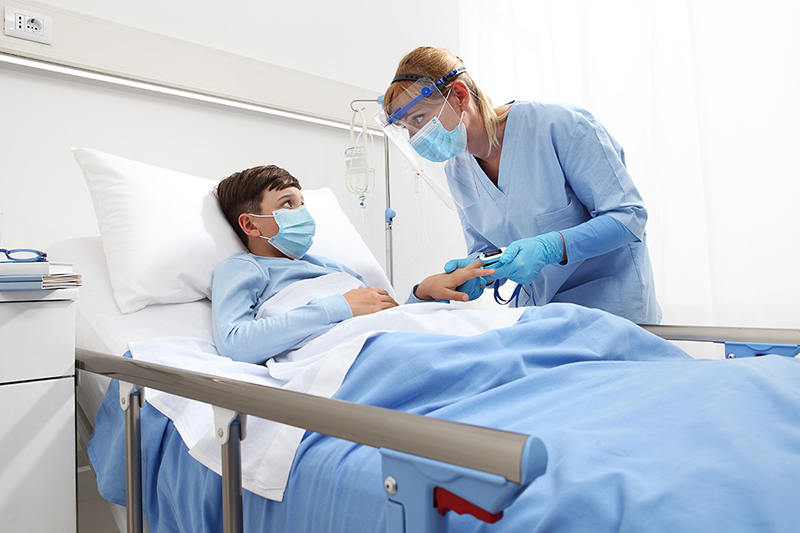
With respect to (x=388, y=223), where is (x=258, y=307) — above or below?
below

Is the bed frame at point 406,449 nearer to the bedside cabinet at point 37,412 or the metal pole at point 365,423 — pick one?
the metal pole at point 365,423

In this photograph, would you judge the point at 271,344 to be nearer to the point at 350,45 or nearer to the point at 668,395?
the point at 668,395

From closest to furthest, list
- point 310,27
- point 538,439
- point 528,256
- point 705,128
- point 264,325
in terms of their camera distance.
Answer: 1. point 538,439
2. point 264,325
3. point 528,256
4. point 705,128
5. point 310,27

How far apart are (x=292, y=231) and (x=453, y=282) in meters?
0.48

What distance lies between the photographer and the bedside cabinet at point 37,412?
0.97 meters

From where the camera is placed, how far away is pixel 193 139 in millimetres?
1973

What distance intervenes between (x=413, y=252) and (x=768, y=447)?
234cm

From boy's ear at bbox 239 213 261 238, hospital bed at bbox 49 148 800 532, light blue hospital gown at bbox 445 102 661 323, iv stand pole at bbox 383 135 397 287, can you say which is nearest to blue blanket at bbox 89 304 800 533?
hospital bed at bbox 49 148 800 532

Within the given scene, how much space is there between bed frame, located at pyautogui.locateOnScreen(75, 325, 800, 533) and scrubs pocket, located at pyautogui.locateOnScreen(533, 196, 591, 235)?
3.38ft

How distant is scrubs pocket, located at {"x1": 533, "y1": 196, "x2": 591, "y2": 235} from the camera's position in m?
1.44

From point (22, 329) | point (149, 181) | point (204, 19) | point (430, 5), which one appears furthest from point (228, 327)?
point (430, 5)

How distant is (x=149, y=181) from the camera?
1484 millimetres

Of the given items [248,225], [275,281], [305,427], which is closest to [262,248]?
[248,225]

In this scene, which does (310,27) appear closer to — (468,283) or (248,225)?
(248,225)
